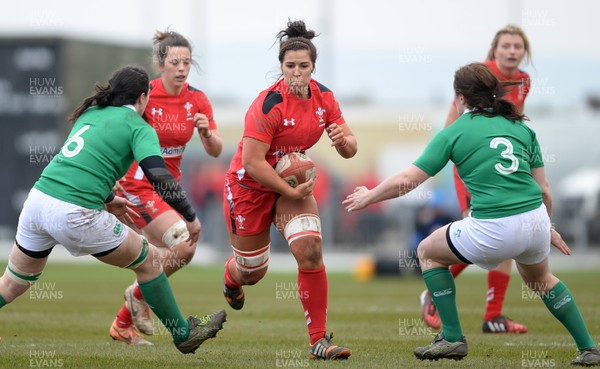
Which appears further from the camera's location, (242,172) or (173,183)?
(242,172)

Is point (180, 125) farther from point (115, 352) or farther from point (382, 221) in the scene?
point (382, 221)

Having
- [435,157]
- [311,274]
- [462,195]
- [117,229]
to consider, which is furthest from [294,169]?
[462,195]

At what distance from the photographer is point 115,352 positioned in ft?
25.7

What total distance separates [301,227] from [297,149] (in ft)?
2.18

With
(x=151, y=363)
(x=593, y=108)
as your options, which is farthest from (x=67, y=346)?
(x=593, y=108)

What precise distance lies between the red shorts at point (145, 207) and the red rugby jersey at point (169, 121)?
6 centimetres

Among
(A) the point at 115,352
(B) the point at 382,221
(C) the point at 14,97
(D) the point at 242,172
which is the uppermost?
(D) the point at 242,172

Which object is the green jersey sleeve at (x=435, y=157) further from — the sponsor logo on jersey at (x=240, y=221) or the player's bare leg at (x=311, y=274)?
the sponsor logo on jersey at (x=240, y=221)

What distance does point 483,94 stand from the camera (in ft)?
23.2

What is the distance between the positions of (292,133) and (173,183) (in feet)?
4.13

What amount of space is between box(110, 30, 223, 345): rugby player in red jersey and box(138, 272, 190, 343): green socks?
149cm

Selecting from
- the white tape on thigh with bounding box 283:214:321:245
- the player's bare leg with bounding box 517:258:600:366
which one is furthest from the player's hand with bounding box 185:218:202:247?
the player's bare leg with bounding box 517:258:600:366

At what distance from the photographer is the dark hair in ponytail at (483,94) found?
7047 millimetres

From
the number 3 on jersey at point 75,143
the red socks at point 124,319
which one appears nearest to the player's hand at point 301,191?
the number 3 on jersey at point 75,143
